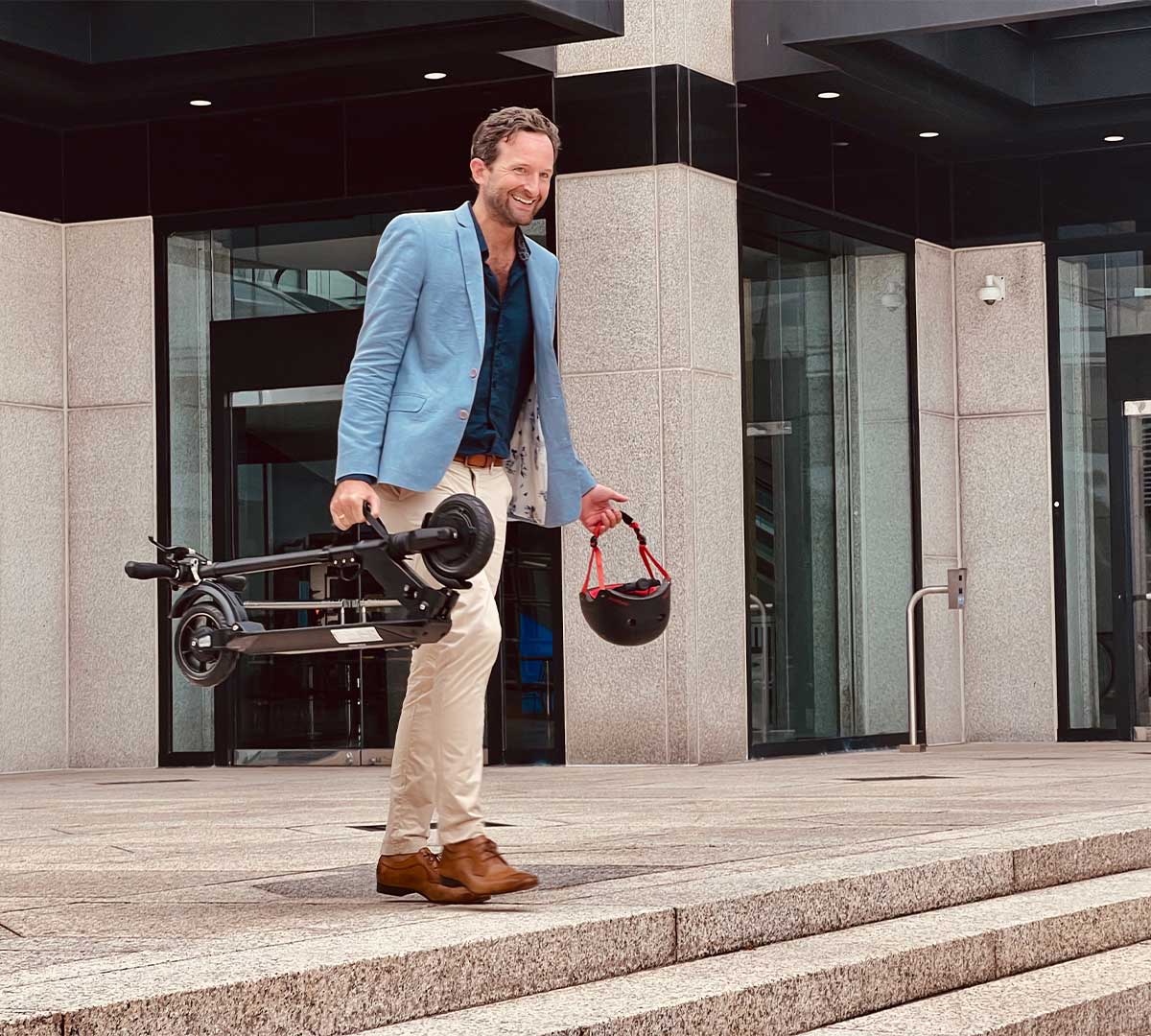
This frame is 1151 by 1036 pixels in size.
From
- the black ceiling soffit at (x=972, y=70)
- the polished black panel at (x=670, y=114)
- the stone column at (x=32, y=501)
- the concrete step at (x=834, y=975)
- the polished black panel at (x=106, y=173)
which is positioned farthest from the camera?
the polished black panel at (x=106, y=173)

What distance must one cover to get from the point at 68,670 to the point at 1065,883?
29.6 feet

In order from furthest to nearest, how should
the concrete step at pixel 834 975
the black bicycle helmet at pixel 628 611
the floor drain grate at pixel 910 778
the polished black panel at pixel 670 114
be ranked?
the polished black panel at pixel 670 114 < the floor drain grate at pixel 910 778 < the black bicycle helmet at pixel 628 611 < the concrete step at pixel 834 975

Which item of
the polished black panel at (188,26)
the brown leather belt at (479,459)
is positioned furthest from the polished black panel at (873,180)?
the brown leather belt at (479,459)

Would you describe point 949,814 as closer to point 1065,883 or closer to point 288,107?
point 1065,883

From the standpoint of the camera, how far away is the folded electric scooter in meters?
4.30

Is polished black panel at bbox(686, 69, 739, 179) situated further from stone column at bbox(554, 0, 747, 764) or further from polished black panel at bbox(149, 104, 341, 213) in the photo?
polished black panel at bbox(149, 104, 341, 213)

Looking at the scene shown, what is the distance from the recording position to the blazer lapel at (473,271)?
15.5ft

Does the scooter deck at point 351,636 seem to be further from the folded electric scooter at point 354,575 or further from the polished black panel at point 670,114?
the polished black panel at point 670,114

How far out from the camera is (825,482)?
45.8ft

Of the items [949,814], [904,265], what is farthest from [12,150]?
[949,814]

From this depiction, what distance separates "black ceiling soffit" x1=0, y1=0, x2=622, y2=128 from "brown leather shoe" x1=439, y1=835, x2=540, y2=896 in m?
7.49

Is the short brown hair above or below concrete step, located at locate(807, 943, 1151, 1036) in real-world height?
above

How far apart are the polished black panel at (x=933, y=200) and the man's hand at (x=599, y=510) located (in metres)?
10.4

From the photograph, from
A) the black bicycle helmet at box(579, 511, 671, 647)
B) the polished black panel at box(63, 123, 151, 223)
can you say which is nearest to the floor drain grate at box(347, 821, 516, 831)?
the black bicycle helmet at box(579, 511, 671, 647)
